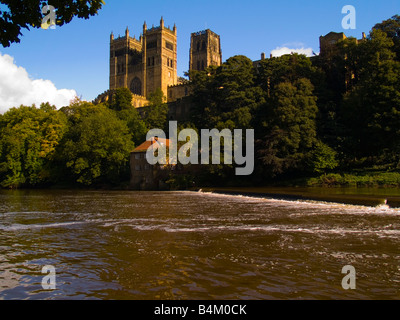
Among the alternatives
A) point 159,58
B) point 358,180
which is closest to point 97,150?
point 358,180

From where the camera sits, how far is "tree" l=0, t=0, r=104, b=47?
6.53 metres

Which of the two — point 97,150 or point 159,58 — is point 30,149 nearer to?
point 97,150

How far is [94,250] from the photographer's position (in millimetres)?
10422

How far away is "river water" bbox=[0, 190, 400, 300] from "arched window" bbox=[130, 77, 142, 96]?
394ft

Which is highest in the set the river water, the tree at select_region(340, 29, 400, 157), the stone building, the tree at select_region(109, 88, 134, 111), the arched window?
the stone building

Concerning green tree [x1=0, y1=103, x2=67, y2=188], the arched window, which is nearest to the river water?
green tree [x1=0, y1=103, x2=67, y2=188]

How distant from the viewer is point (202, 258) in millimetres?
9398

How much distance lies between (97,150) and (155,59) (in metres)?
81.8

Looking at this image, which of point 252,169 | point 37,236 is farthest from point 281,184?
point 37,236

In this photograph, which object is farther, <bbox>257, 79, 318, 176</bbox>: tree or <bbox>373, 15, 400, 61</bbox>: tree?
<bbox>373, 15, 400, 61</bbox>: tree

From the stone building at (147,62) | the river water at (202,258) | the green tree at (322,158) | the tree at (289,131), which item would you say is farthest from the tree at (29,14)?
the stone building at (147,62)

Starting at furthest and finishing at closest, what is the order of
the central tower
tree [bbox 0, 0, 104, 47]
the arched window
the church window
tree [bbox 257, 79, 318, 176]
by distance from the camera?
1. the arched window
2. the church window
3. the central tower
4. tree [bbox 257, 79, 318, 176]
5. tree [bbox 0, 0, 104, 47]

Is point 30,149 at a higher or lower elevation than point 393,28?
lower

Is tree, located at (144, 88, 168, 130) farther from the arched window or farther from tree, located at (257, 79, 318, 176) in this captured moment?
the arched window
